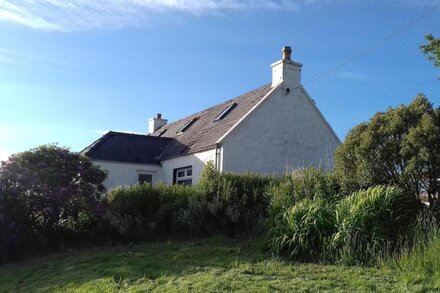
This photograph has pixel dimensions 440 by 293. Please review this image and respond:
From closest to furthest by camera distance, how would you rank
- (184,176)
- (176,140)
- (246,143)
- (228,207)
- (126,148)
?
(228,207)
(246,143)
(184,176)
(126,148)
(176,140)

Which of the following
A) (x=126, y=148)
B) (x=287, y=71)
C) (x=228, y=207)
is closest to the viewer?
(x=228, y=207)

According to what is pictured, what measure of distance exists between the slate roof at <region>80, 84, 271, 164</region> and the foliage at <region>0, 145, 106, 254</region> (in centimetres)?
630

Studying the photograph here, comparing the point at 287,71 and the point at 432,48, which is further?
the point at 287,71

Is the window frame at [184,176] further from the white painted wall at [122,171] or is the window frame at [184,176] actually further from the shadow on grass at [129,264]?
the shadow on grass at [129,264]

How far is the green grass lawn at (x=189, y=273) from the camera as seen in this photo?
7.43 m

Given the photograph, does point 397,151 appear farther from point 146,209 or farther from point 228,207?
point 146,209

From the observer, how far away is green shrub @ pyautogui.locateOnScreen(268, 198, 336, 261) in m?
9.09

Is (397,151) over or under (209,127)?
under

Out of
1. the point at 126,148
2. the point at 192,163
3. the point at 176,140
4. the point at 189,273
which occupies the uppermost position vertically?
the point at 176,140

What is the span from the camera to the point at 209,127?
75.1 ft

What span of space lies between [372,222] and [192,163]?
1320 cm

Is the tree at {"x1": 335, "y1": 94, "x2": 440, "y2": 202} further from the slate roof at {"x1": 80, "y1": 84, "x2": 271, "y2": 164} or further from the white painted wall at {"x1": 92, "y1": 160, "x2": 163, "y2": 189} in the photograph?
the white painted wall at {"x1": 92, "y1": 160, "x2": 163, "y2": 189}

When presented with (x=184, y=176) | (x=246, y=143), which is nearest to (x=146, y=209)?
(x=246, y=143)

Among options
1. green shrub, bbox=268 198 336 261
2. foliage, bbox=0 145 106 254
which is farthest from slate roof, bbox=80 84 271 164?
green shrub, bbox=268 198 336 261
